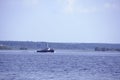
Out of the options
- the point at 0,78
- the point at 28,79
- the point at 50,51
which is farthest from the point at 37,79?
the point at 50,51

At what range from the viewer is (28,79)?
46.9 metres

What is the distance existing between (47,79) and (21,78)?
3.18m

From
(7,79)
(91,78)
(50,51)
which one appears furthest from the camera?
(50,51)

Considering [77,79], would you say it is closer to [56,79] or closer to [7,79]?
[56,79]

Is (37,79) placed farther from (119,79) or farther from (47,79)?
(119,79)

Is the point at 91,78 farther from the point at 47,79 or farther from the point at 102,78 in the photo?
the point at 47,79

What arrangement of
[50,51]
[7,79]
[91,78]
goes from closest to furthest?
[7,79] → [91,78] → [50,51]

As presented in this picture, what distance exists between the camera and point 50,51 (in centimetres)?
17525

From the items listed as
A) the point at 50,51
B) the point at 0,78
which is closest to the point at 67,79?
the point at 0,78

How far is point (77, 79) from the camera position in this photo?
4834cm

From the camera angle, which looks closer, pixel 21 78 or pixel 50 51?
pixel 21 78

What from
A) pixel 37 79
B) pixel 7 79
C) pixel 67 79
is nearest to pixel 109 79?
pixel 67 79

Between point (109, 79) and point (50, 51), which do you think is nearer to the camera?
point (109, 79)

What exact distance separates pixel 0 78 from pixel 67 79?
26.0 ft
